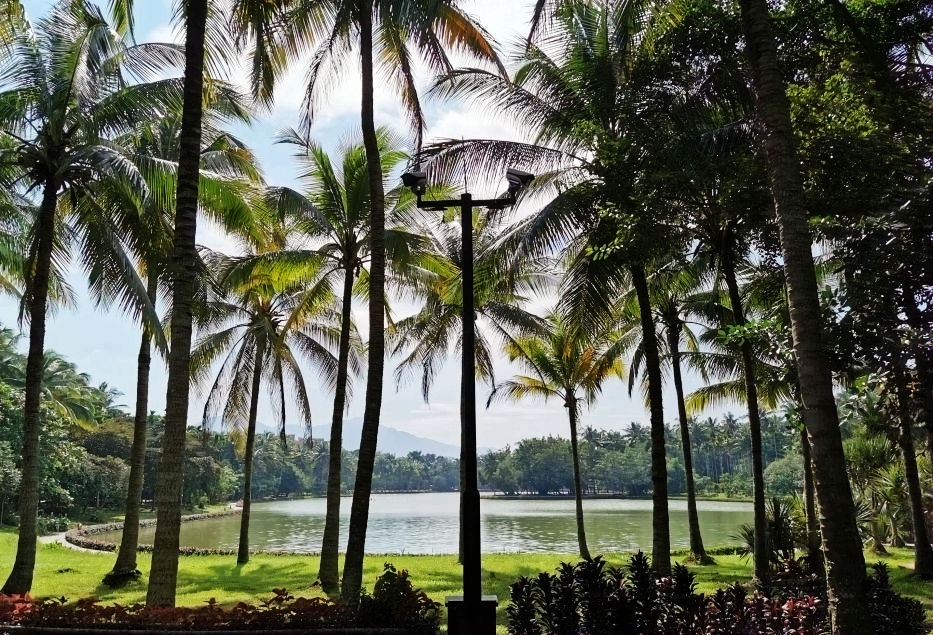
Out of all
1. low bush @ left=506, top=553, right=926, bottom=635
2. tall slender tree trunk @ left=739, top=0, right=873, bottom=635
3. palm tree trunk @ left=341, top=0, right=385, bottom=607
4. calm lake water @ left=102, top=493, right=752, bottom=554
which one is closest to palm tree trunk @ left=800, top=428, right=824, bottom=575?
low bush @ left=506, top=553, right=926, bottom=635

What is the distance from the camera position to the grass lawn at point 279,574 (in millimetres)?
11477

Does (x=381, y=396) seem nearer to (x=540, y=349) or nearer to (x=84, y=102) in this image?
(x=84, y=102)

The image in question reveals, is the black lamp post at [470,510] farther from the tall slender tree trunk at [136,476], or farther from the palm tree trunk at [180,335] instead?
the tall slender tree trunk at [136,476]

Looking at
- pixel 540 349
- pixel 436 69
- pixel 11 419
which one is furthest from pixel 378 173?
pixel 11 419

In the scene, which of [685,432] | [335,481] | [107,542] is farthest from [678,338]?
[107,542]

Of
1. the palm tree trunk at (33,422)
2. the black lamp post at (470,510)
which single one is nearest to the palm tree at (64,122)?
the palm tree trunk at (33,422)

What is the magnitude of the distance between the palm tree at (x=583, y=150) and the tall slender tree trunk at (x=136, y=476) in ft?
22.1

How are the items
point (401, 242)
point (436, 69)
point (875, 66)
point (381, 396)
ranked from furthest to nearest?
1. point (401, 242)
2. point (436, 69)
3. point (381, 396)
4. point (875, 66)

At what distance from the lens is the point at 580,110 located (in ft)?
39.2

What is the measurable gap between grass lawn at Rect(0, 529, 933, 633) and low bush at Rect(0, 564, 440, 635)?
5.92 ft

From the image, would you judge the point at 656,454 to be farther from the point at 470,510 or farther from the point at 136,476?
the point at 136,476

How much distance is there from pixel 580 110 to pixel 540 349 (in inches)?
343

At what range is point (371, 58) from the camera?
10.0m

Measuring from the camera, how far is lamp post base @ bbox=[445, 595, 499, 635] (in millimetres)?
5945
